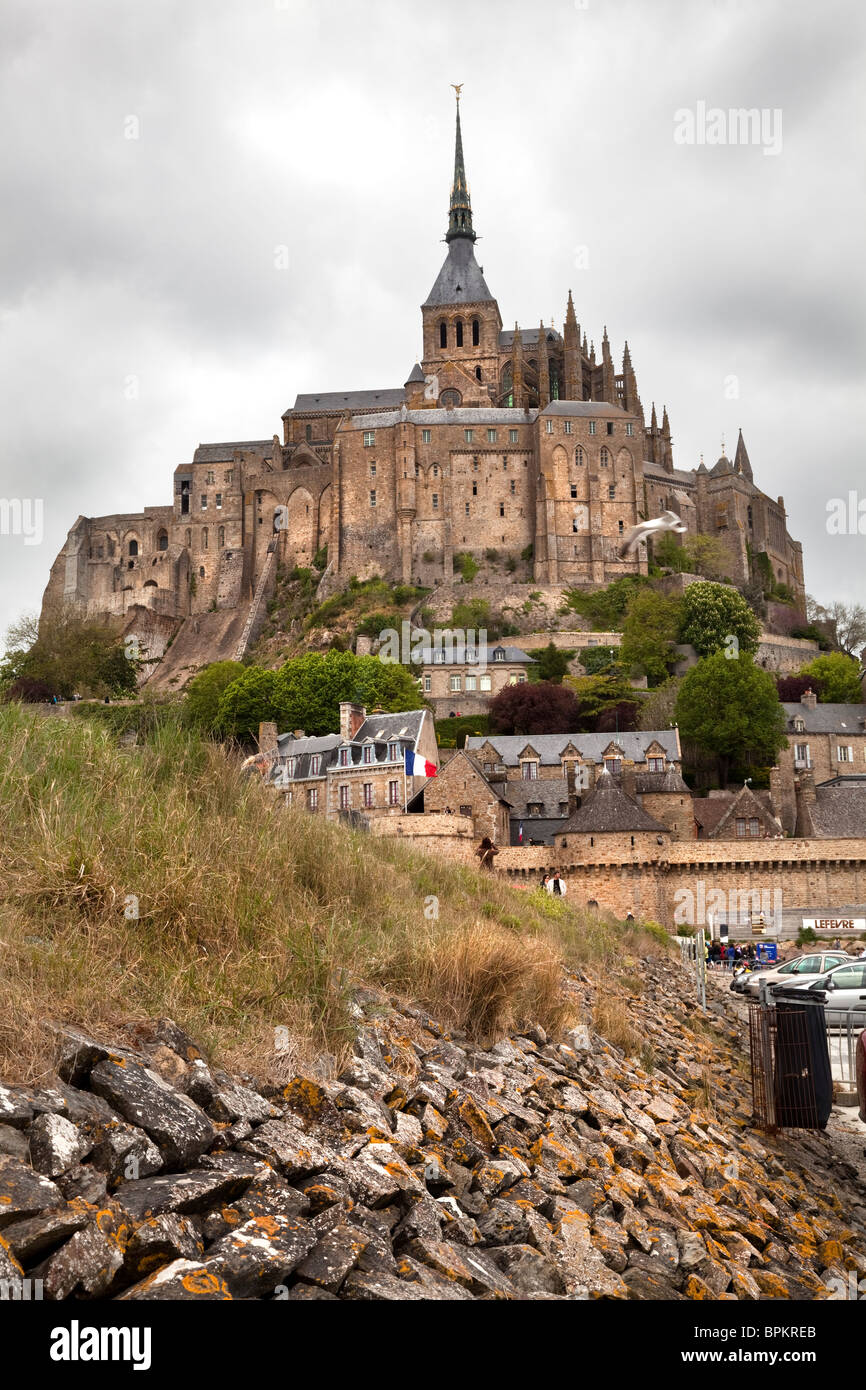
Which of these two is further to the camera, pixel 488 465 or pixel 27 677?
pixel 488 465

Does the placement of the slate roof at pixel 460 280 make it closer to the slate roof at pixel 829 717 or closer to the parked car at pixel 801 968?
the slate roof at pixel 829 717

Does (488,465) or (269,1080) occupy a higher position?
(488,465)

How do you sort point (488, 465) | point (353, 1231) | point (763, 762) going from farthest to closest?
point (488, 465) < point (763, 762) < point (353, 1231)

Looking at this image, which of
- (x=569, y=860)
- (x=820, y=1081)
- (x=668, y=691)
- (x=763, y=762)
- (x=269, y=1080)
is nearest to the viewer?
(x=269, y=1080)

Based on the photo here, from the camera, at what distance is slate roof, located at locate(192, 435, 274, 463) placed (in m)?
97.2

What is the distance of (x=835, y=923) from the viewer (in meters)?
41.6

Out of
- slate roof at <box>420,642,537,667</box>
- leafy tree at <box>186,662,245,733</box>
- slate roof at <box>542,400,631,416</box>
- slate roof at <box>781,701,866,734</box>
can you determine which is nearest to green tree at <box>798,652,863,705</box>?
slate roof at <box>781,701,866,734</box>

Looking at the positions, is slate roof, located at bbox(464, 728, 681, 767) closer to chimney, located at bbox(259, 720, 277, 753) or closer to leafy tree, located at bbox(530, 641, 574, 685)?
chimney, located at bbox(259, 720, 277, 753)

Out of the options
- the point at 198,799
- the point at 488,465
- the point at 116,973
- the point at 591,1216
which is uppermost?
the point at 488,465

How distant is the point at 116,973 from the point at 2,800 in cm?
172

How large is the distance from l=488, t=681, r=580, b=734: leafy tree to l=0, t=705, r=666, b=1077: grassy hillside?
50.2m

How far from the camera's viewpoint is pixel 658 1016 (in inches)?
679

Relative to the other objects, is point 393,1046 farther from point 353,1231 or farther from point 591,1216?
point 353,1231
